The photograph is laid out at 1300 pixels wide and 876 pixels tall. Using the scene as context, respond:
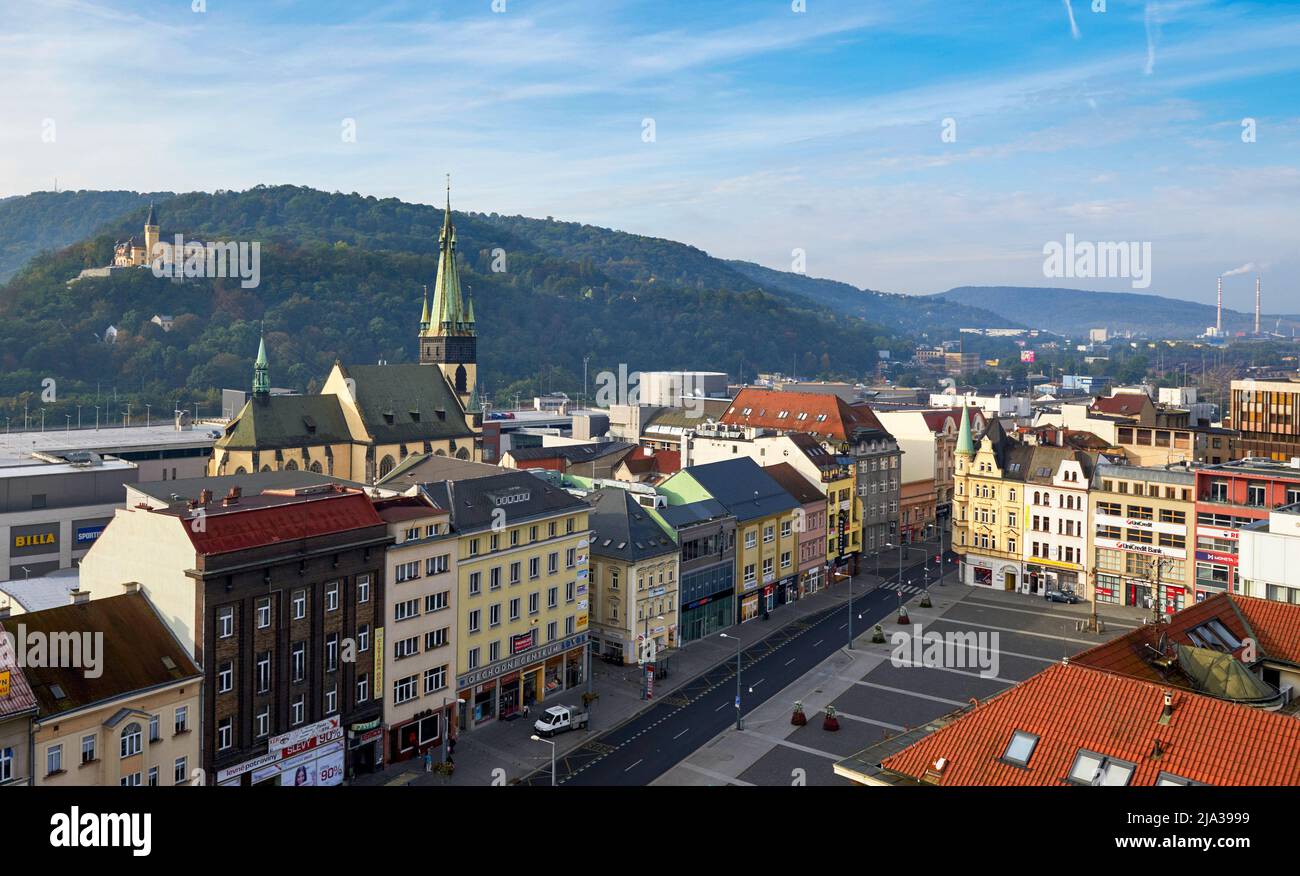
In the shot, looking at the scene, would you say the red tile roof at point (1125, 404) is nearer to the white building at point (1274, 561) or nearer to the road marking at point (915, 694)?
the white building at point (1274, 561)

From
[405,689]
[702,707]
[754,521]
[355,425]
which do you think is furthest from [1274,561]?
[355,425]

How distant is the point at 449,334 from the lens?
130 metres

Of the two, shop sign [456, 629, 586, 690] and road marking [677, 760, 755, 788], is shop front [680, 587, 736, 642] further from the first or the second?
road marking [677, 760, 755, 788]

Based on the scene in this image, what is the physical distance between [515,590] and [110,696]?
82.9 feet

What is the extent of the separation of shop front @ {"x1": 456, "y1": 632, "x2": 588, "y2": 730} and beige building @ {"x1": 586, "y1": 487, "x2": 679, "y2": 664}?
419cm

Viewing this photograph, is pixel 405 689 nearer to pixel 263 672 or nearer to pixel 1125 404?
pixel 263 672

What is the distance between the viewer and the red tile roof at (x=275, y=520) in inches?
1826

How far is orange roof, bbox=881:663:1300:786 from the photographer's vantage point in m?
26.4

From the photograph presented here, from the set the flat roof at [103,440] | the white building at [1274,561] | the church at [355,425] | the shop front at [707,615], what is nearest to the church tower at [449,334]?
the church at [355,425]

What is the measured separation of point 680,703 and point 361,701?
67.0 feet

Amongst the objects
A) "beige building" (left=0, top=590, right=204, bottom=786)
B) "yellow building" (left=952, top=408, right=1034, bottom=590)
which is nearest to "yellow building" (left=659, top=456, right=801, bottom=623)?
"yellow building" (left=952, top=408, right=1034, bottom=590)

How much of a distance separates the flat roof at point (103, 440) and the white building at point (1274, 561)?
92594 mm
